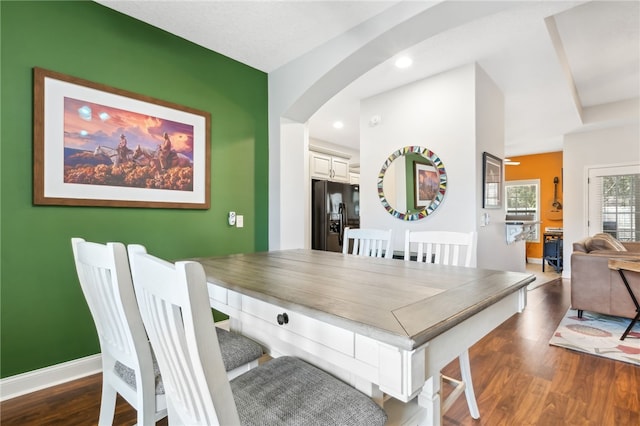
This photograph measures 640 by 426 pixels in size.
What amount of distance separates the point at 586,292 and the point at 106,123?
4.47m

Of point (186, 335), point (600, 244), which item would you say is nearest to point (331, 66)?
point (186, 335)

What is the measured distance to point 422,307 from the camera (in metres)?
0.89

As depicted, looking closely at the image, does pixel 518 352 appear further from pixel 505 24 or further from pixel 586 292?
pixel 505 24

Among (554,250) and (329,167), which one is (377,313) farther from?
Result: (554,250)

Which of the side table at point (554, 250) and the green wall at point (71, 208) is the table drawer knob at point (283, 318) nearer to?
the green wall at point (71, 208)

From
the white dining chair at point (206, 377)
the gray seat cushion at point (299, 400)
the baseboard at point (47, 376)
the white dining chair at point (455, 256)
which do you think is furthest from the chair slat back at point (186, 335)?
the baseboard at point (47, 376)

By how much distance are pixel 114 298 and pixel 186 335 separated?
601 mm

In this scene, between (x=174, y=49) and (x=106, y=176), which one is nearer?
(x=106, y=176)

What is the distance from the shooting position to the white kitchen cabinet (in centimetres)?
532

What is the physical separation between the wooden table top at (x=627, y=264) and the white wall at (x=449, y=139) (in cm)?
95

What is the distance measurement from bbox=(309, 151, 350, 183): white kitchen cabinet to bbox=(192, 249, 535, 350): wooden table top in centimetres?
373

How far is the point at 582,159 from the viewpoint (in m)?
5.36

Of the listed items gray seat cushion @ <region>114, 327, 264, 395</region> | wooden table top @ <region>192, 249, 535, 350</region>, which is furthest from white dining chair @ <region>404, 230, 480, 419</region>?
gray seat cushion @ <region>114, 327, 264, 395</region>

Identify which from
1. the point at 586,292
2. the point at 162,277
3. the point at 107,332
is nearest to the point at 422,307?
the point at 162,277
